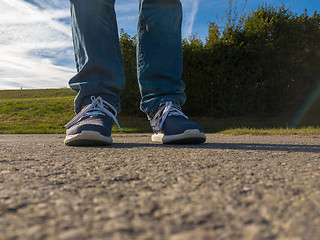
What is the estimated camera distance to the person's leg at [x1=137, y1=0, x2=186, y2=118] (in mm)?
1993

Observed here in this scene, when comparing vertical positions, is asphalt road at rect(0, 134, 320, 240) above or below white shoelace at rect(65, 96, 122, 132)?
below

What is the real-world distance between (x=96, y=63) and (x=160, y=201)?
145cm

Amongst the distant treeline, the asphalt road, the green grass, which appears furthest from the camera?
the distant treeline

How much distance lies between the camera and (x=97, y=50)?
1.85 m

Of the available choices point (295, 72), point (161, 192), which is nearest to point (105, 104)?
point (161, 192)

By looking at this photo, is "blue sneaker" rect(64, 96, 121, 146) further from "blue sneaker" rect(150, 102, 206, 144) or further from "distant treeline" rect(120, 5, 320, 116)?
"distant treeline" rect(120, 5, 320, 116)

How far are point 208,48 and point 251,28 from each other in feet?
5.50

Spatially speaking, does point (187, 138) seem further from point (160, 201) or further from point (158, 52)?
point (160, 201)

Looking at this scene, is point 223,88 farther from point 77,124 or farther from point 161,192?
point 161,192

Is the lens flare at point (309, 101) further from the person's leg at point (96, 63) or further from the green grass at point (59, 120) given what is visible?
the person's leg at point (96, 63)

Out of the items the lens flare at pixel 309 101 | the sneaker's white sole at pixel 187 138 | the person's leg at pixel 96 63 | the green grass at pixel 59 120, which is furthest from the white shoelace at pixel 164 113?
the lens flare at pixel 309 101

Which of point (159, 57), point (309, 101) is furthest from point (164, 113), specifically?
point (309, 101)

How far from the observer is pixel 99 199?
23.1 inches

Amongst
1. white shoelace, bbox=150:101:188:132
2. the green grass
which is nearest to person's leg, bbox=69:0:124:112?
white shoelace, bbox=150:101:188:132
